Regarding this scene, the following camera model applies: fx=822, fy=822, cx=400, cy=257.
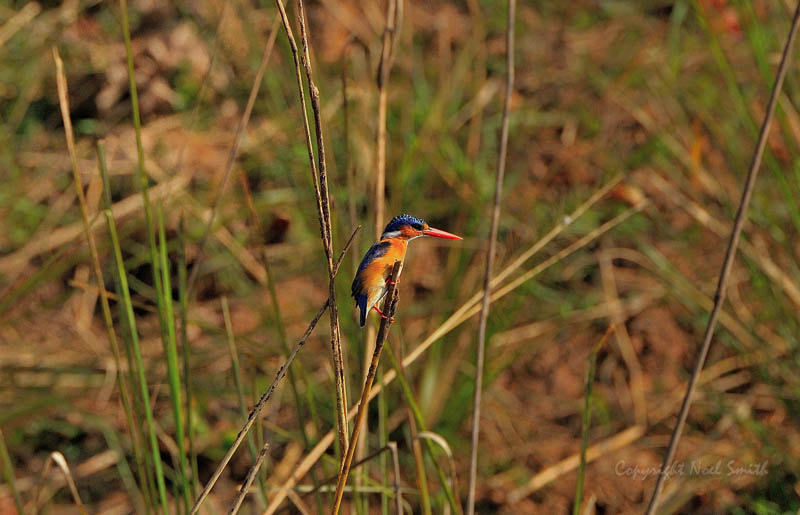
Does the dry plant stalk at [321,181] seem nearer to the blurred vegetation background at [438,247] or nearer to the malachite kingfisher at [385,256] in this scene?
the malachite kingfisher at [385,256]

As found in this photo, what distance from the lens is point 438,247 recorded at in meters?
2.63

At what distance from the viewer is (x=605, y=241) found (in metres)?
2.62

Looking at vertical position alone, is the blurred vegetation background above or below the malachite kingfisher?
below

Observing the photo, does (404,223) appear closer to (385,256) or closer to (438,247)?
(385,256)

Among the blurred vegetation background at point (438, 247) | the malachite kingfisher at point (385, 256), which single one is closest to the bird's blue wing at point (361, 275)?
the malachite kingfisher at point (385, 256)

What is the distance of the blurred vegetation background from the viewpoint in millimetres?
1987

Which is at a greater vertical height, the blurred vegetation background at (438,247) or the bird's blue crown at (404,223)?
the bird's blue crown at (404,223)

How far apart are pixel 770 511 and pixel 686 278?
702mm

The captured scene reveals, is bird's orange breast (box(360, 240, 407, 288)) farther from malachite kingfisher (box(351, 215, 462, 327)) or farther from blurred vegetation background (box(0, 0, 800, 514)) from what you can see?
blurred vegetation background (box(0, 0, 800, 514))

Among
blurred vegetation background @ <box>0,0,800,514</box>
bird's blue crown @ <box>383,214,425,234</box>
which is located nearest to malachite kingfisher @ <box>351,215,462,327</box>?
bird's blue crown @ <box>383,214,425,234</box>

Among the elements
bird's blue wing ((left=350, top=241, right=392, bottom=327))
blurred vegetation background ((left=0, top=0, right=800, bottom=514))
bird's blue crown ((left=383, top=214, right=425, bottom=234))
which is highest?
bird's blue crown ((left=383, top=214, right=425, bottom=234))

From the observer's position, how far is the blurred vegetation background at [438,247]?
199 cm

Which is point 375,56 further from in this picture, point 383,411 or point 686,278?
point 383,411

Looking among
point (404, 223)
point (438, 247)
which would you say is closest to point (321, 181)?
point (404, 223)
